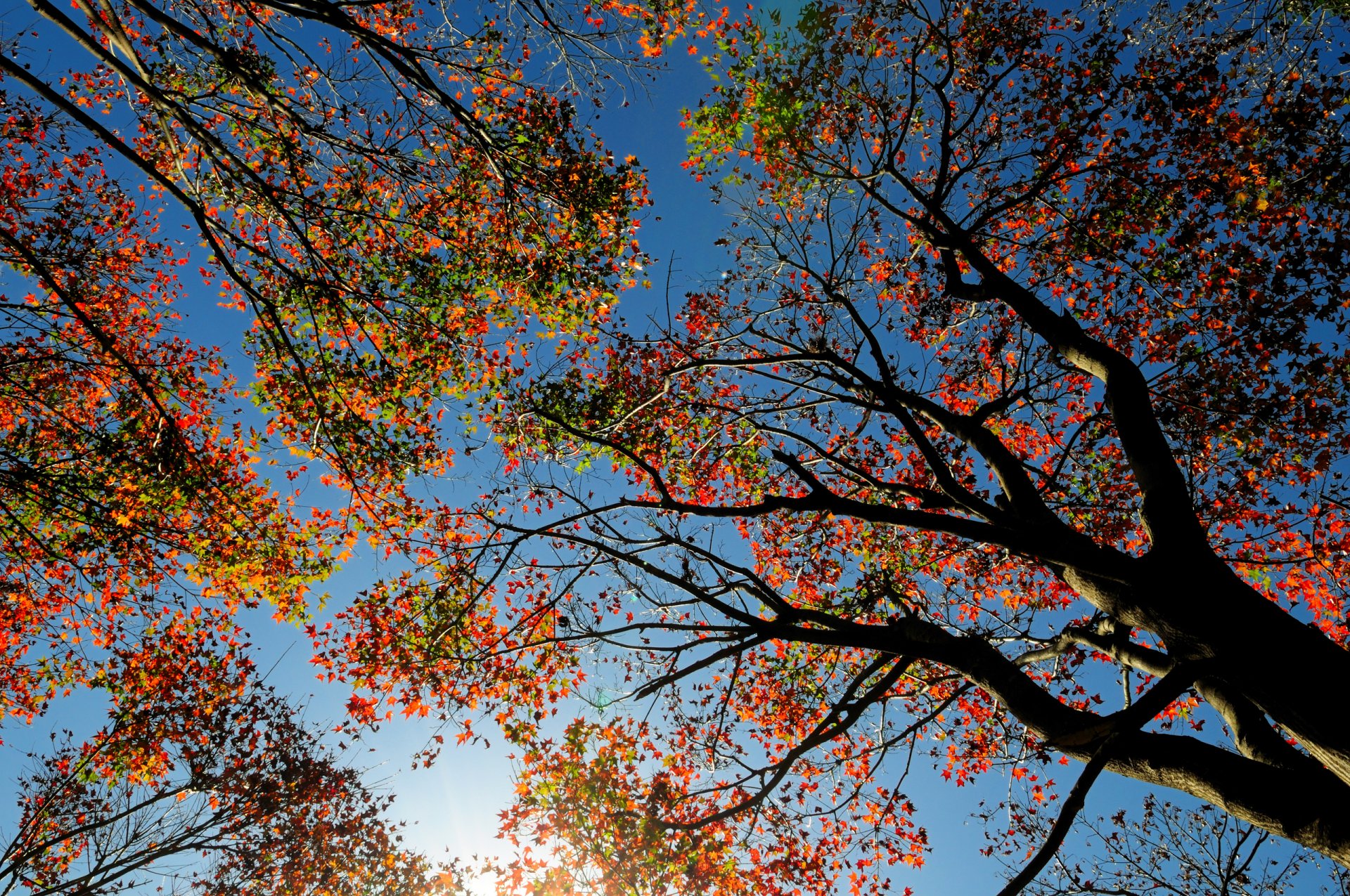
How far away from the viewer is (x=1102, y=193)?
29.8 feet

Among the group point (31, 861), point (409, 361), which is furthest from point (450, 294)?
point (31, 861)

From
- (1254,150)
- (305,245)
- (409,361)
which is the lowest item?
(305,245)

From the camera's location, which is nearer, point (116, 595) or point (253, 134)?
point (253, 134)

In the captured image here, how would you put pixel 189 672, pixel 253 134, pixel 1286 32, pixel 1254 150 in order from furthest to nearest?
1. pixel 189 672
2. pixel 1254 150
3. pixel 1286 32
4. pixel 253 134

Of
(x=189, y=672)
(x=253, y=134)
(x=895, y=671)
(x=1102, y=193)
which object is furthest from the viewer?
(x=189, y=672)

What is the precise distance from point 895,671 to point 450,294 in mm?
8706

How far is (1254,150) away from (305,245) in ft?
37.0

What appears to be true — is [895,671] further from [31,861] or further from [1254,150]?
[31,861]

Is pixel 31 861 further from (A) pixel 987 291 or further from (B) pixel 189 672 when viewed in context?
(A) pixel 987 291

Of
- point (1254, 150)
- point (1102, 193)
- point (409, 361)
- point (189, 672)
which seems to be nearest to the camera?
point (1254, 150)

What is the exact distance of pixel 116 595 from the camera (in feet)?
32.7

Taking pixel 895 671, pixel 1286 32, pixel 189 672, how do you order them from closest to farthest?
pixel 895 671
pixel 1286 32
pixel 189 672

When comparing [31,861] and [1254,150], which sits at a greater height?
[1254,150]

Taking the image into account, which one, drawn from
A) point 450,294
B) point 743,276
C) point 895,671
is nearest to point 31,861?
point 450,294
